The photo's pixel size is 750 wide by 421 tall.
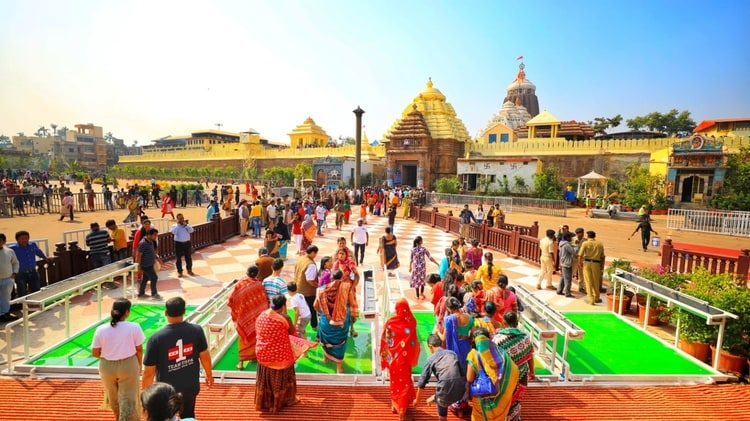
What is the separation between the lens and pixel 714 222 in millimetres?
16688

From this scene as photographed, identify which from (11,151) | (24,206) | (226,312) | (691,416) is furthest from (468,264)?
(11,151)

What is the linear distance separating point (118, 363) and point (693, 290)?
290 inches

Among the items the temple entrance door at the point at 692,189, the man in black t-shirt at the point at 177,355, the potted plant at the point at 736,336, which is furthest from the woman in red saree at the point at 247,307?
the temple entrance door at the point at 692,189

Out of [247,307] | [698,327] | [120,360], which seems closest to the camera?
[120,360]

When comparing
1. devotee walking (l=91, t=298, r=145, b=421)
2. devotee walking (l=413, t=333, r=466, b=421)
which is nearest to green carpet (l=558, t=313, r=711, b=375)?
devotee walking (l=413, t=333, r=466, b=421)

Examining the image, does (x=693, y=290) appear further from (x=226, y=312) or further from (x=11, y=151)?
(x=11, y=151)

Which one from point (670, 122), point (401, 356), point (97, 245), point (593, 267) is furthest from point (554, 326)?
point (670, 122)

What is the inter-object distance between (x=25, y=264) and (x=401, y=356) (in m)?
6.51

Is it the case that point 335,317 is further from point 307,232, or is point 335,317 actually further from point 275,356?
point 307,232

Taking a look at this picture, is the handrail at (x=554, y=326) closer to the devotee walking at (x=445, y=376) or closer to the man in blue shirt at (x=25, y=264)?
the devotee walking at (x=445, y=376)

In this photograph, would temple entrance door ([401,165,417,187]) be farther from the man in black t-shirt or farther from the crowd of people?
the man in black t-shirt

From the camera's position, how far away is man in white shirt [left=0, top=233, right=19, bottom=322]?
5.58 metres

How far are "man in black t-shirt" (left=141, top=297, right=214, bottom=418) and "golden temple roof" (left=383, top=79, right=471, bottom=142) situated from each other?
31.9 metres

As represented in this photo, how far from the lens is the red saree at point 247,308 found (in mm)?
4402
